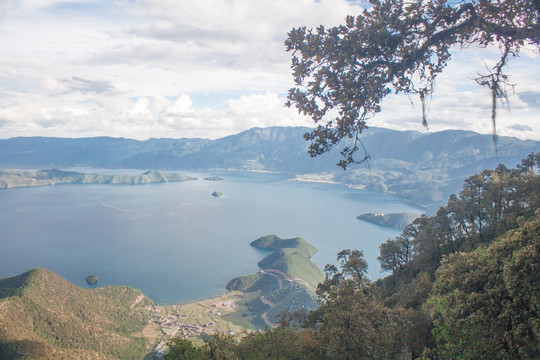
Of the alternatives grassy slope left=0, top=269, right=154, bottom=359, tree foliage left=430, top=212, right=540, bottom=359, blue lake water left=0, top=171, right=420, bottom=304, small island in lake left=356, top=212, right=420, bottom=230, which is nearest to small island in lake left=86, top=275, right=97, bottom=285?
blue lake water left=0, top=171, right=420, bottom=304

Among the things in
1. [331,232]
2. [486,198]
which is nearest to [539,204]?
[486,198]

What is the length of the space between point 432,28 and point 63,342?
6451cm

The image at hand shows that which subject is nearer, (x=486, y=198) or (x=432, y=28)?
(x=432, y=28)

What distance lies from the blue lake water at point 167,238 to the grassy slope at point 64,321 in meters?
12.9

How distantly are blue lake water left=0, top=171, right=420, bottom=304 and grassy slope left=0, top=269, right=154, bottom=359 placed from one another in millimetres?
12943

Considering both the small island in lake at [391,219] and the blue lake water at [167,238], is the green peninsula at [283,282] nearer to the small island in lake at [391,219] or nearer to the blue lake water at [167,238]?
the blue lake water at [167,238]

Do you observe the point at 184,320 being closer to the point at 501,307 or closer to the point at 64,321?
the point at 64,321

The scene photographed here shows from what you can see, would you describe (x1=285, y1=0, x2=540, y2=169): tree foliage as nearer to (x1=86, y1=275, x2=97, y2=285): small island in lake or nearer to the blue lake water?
the blue lake water

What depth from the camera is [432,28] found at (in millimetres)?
5902

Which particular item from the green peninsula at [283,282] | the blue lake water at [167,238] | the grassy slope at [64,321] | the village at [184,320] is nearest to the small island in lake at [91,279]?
the blue lake water at [167,238]

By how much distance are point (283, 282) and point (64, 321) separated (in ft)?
167

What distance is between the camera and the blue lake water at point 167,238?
9469 cm

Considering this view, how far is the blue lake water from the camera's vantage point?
311 ft

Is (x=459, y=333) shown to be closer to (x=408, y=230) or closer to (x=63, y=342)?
(x=408, y=230)
